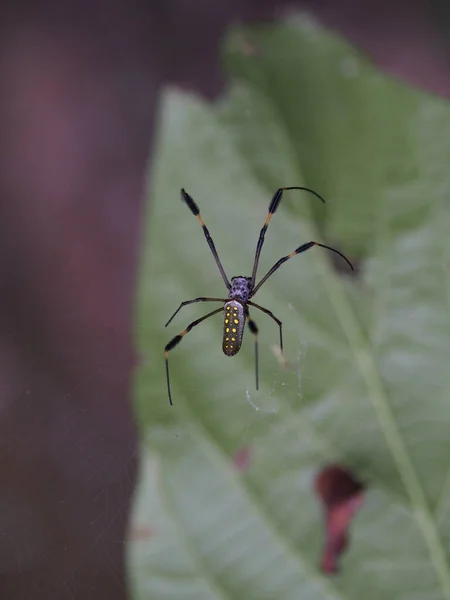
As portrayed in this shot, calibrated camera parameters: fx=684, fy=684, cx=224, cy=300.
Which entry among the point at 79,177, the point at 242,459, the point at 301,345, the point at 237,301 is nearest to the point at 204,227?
the point at 237,301

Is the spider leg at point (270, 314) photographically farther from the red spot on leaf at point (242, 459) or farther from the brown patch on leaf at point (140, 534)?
the brown patch on leaf at point (140, 534)

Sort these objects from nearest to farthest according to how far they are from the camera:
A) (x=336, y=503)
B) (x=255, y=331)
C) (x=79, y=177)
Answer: (x=336, y=503) < (x=255, y=331) < (x=79, y=177)

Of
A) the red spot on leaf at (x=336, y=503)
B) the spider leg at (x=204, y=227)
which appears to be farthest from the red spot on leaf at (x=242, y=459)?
the spider leg at (x=204, y=227)

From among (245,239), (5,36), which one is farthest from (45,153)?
(245,239)

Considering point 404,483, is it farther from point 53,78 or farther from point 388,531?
point 53,78

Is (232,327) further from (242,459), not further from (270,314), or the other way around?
(242,459)

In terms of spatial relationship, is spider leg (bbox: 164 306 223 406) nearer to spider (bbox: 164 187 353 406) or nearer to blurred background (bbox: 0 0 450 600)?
spider (bbox: 164 187 353 406)
